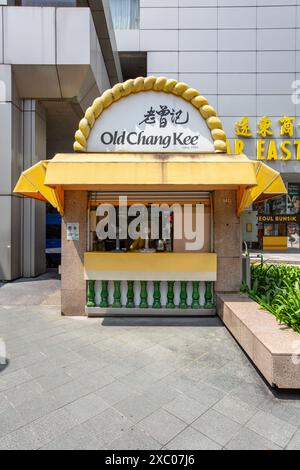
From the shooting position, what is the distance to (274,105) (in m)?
18.7

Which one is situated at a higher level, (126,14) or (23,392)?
(126,14)

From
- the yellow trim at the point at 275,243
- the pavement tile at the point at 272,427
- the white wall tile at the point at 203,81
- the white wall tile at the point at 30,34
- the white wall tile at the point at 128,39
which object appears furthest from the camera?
the yellow trim at the point at 275,243

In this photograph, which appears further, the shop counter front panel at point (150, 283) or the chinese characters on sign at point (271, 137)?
the chinese characters on sign at point (271, 137)

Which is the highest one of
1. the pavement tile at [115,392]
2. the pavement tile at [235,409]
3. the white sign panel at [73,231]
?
the white sign panel at [73,231]

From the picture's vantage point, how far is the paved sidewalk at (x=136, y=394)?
270 centimetres

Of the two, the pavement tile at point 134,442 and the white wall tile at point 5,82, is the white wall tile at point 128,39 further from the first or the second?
the pavement tile at point 134,442

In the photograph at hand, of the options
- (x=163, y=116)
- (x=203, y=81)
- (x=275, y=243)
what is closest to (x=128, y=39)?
(x=203, y=81)

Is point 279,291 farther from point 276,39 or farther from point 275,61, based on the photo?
point 276,39

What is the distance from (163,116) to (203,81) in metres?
14.8

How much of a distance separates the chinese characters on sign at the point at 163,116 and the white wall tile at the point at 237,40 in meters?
16.0

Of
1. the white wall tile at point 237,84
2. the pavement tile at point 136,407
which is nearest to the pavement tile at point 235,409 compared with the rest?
the pavement tile at point 136,407

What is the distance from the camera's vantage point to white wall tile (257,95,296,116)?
61.3 feet

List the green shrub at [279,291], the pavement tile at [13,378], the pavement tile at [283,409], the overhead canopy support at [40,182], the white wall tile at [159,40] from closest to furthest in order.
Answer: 1. the pavement tile at [283,409]
2. the pavement tile at [13,378]
3. the green shrub at [279,291]
4. the overhead canopy support at [40,182]
5. the white wall tile at [159,40]

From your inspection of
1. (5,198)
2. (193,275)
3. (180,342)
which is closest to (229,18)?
(5,198)
